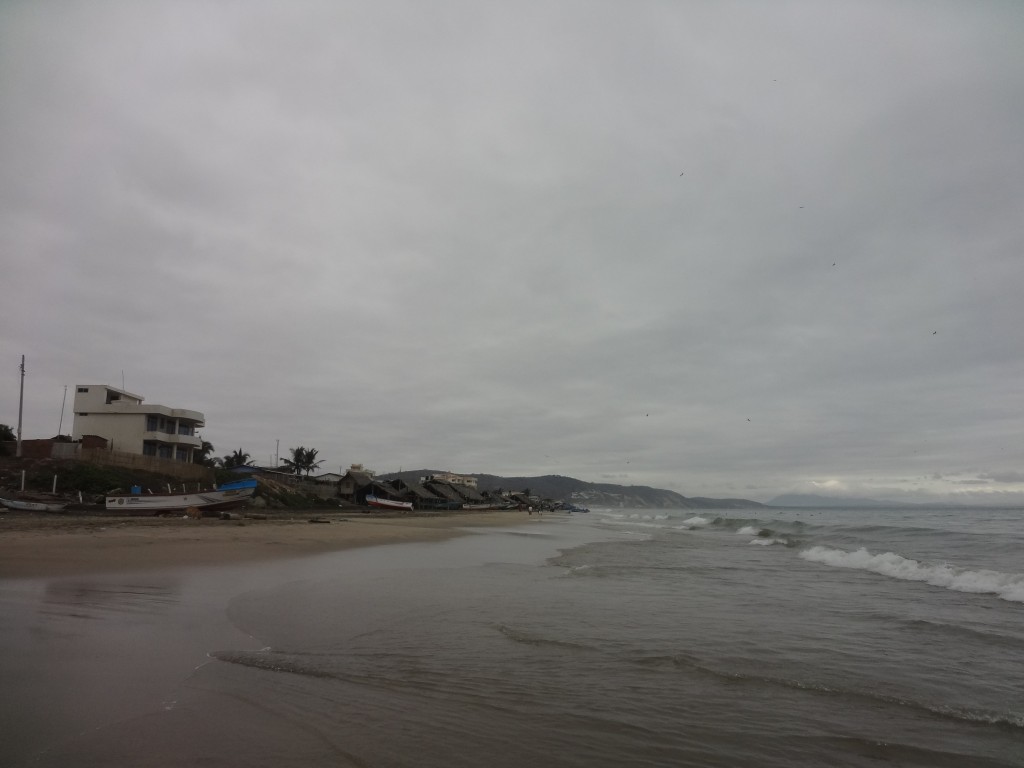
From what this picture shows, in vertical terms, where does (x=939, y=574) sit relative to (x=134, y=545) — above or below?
below

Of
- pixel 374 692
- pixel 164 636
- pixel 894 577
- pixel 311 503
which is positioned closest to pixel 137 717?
pixel 374 692

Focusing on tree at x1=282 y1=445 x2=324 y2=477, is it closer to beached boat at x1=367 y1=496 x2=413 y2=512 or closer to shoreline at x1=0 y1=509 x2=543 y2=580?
beached boat at x1=367 y1=496 x2=413 y2=512

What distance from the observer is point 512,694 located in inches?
220

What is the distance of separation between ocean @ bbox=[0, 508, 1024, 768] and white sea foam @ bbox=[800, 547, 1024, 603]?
221 cm

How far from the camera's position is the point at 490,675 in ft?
20.1

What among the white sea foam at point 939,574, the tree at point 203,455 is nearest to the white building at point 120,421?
the tree at point 203,455

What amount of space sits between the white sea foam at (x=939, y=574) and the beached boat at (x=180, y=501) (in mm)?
30568

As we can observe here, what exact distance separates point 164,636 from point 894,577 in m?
17.9

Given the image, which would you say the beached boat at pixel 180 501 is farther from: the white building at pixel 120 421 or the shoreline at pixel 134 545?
the white building at pixel 120 421

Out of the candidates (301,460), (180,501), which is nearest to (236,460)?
(301,460)

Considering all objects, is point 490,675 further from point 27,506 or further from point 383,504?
point 383,504

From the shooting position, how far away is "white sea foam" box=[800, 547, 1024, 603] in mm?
13648

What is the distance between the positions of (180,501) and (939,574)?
3359cm

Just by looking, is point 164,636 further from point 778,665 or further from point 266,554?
point 266,554
